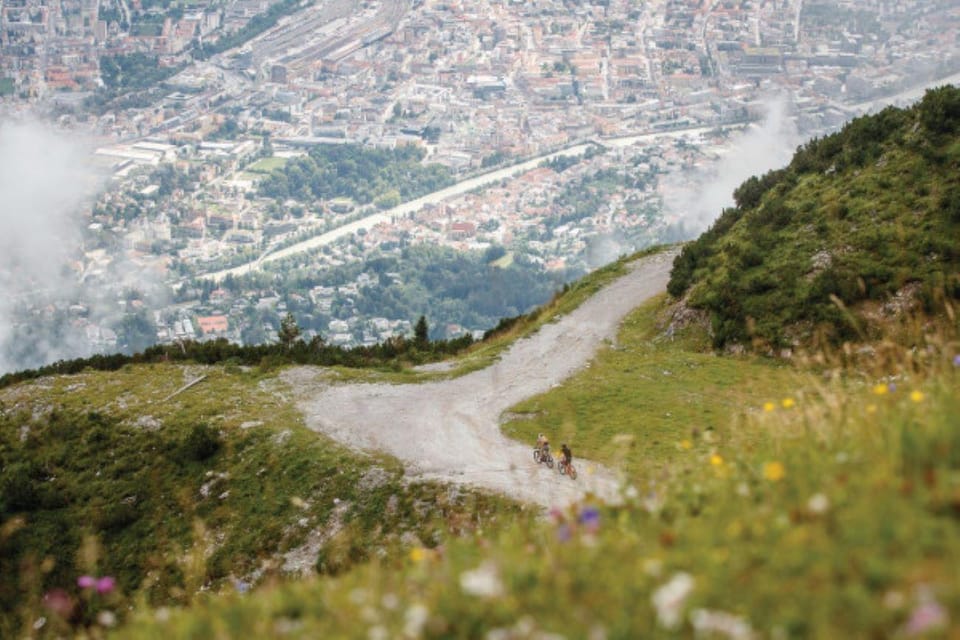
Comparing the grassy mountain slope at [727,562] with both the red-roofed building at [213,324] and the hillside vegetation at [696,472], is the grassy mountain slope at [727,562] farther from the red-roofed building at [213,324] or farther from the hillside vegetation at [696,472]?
the red-roofed building at [213,324]

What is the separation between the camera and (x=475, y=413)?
59.2ft

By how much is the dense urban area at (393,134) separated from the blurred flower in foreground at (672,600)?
62.7 m

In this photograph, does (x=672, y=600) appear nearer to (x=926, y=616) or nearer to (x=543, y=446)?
(x=926, y=616)

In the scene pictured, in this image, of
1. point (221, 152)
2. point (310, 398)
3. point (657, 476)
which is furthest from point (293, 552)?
point (221, 152)

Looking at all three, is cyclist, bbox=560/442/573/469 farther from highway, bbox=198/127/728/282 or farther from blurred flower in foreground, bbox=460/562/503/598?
highway, bbox=198/127/728/282

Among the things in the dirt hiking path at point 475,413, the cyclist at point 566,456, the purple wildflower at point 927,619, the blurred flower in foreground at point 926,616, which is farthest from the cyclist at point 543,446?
the purple wildflower at point 927,619

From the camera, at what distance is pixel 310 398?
764 inches

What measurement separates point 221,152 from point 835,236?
9212 centimetres

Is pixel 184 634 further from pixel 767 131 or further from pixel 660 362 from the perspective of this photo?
pixel 767 131

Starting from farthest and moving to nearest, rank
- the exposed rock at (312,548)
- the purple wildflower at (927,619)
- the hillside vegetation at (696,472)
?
the exposed rock at (312,548) < the hillside vegetation at (696,472) < the purple wildflower at (927,619)

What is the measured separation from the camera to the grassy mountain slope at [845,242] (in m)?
18.2

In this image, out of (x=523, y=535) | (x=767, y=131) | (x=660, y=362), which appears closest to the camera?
(x=523, y=535)

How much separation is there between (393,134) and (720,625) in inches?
4129

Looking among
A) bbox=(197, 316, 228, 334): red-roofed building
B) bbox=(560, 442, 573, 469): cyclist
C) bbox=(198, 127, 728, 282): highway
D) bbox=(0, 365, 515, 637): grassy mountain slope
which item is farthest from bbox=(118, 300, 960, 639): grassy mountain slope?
bbox=(198, 127, 728, 282): highway
